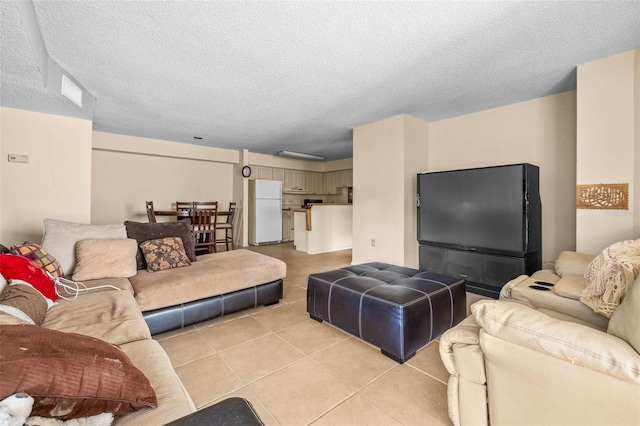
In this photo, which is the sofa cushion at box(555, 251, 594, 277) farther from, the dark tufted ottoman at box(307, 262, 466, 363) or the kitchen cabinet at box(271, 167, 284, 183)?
the kitchen cabinet at box(271, 167, 284, 183)

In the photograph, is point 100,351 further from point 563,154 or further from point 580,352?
point 563,154

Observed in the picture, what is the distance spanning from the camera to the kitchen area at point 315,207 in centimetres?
560

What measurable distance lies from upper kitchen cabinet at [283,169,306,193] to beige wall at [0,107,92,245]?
4.64 m

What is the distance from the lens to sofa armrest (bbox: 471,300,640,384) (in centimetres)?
79

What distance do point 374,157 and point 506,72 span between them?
1891mm

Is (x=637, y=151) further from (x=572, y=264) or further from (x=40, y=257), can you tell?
(x=40, y=257)

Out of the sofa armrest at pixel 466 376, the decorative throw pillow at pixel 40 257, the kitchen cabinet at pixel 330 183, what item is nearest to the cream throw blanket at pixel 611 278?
the sofa armrest at pixel 466 376

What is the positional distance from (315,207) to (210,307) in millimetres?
3480

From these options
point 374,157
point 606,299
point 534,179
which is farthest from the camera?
point 374,157

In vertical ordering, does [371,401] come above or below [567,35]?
below

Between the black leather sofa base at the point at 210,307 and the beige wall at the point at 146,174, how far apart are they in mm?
4308

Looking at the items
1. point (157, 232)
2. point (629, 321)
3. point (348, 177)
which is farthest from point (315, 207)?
point (629, 321)

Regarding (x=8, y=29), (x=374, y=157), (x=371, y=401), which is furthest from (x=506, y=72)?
(x=8, y=29)

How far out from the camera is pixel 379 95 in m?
3.11
